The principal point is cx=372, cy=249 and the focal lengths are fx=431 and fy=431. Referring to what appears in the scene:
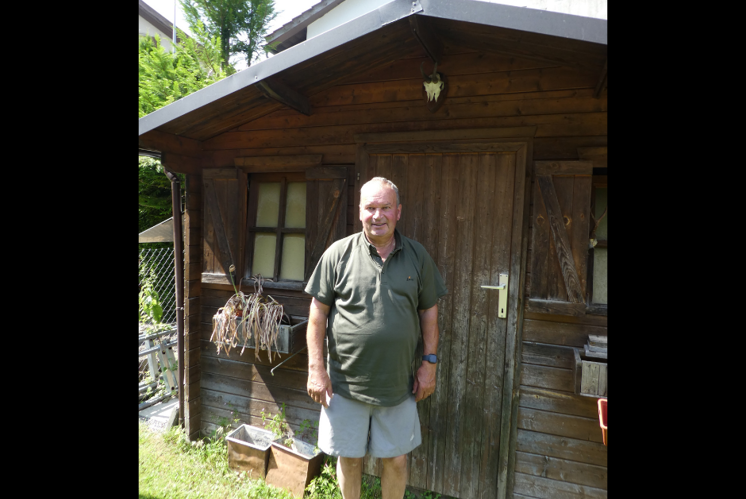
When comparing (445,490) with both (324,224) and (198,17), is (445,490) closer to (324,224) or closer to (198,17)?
(324,224)

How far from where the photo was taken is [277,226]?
3846mm

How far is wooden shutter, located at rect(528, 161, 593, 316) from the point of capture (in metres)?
2.86

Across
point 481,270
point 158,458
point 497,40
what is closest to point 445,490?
point 481,270

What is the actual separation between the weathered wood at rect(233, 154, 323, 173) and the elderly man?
3.53 ft

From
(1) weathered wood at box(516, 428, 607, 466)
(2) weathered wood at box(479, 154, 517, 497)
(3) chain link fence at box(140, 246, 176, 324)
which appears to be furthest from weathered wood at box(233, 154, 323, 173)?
(3) chain link fence at box(140, 246, 176, 324)

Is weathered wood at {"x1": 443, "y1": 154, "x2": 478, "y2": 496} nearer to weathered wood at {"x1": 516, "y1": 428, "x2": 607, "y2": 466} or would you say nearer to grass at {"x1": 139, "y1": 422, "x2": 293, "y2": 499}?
weathered wood at {"x1": 516, "y1": 428, "x2": 607, "y2": 466}

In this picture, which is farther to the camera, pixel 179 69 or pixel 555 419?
pixel 179 69

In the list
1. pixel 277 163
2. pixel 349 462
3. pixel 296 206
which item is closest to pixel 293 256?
pixel 296 206

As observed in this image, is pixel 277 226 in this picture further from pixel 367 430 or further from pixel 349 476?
pixel 349 476

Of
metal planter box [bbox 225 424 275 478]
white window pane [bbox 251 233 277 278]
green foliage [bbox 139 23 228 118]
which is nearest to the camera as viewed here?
metal planter box [bbox 225 424 275 478]

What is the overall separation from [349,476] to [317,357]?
2.59ft

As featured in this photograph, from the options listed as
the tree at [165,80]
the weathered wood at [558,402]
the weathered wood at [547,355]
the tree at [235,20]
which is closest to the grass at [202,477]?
the weathered wood at [558,402]
